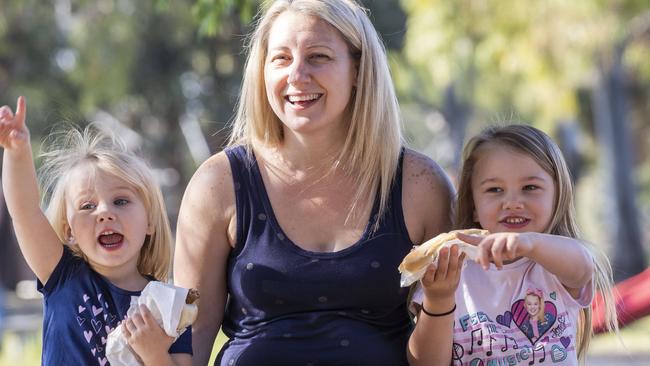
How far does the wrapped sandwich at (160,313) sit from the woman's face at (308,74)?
2.12 ft

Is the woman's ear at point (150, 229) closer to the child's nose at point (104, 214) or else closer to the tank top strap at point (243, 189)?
the child's nose at point (104, 214)

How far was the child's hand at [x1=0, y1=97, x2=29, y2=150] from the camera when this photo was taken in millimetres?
2998

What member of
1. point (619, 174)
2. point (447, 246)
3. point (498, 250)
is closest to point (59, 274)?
point (447, 246)

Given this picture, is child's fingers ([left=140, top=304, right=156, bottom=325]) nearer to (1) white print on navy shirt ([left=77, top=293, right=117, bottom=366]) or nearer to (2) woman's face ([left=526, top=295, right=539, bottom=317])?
(1) white print on navy shirt ([left=77, top=293, right=117, bottom=366])

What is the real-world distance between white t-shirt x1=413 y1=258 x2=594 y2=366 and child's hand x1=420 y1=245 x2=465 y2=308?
0.18 m

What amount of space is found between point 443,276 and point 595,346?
8745 millimetres

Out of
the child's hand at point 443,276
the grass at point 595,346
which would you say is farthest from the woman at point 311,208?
the grass at point 595,346

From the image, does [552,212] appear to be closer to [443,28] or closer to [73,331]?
[73,331]

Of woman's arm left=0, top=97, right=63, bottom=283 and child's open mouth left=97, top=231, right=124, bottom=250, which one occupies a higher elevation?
woman's arm left=0, top=97, right=63, bottom=283

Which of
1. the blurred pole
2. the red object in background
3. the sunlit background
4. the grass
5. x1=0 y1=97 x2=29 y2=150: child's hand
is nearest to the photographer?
x1=0 y1=97 x2=29 y2=150: child's hand

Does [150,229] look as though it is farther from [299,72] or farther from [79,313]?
[299,72]

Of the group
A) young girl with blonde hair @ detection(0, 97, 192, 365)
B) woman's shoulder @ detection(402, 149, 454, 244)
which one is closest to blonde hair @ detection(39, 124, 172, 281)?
young girl with blonde hair @ detection(0, 97, 192, 365)

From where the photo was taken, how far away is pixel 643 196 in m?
32.8

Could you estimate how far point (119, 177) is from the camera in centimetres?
328
